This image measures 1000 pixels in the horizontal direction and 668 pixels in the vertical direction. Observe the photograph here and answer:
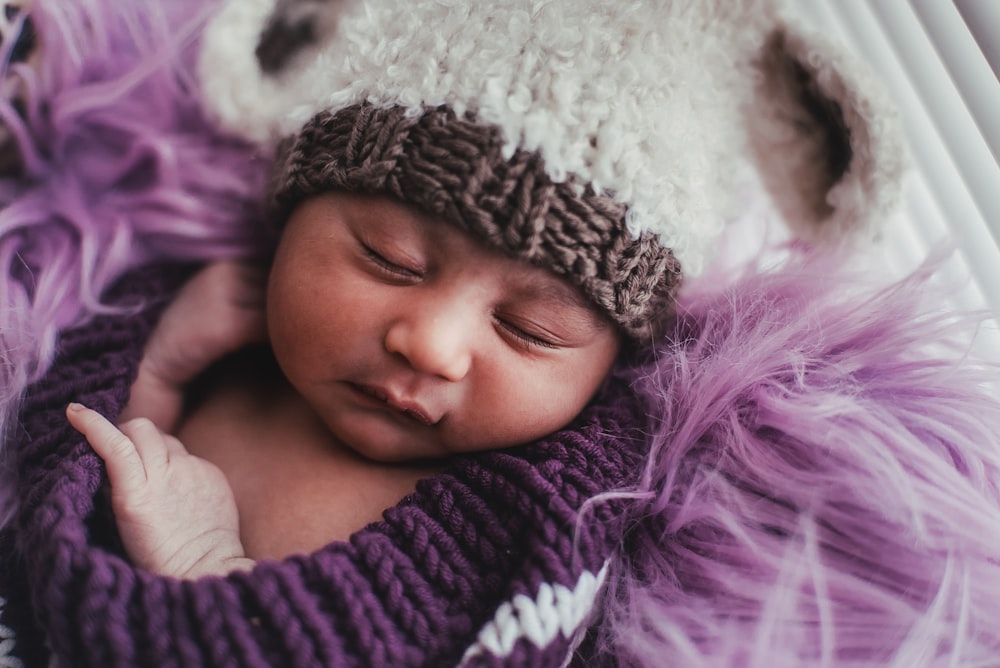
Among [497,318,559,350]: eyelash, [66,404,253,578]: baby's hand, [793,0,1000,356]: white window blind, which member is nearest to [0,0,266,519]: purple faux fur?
[66,404,253,578]: baby's hand

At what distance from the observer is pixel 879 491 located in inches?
30.6

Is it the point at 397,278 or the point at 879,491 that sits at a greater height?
the point at 397,278

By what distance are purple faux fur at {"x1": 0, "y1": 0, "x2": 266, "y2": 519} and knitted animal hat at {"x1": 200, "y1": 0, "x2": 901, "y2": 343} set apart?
0.57ft

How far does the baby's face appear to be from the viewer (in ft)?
2.71

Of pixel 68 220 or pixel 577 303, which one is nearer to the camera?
pixel 577 303

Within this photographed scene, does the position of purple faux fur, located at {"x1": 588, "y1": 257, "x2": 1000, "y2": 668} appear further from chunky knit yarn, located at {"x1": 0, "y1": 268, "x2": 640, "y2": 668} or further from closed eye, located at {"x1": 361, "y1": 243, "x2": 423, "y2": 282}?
closed eye, located at {"x1": 361, "y1": 243, "x2": 423, "y2": 282}

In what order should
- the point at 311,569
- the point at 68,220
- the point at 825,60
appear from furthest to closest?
the point at 68,220 → the point at 825,60 → the point at 311,569

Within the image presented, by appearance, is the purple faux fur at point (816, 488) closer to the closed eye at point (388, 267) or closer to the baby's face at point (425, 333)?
the baby's face at point (425, 333)

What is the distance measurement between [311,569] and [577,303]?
37 cm

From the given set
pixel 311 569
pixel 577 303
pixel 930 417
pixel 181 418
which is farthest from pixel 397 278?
pixel 930 417

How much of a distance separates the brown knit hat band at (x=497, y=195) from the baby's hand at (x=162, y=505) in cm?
34

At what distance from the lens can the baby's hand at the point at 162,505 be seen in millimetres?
813

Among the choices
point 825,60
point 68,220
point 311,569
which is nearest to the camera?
point 311,569

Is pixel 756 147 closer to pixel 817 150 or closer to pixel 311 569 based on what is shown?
pixel 817 150
